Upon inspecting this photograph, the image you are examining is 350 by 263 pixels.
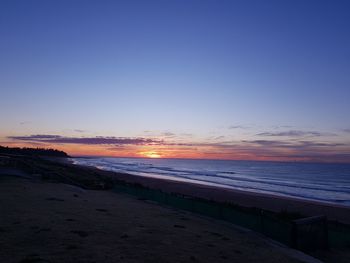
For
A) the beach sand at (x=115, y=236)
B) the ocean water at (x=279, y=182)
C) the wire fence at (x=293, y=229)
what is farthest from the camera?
the ocean water at (x=279, y=182)

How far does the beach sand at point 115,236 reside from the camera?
10.2 meters

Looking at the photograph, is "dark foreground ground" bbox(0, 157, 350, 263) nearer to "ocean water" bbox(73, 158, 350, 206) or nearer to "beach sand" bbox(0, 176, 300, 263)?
"beach sand" bbox(0, 176, 300, 263)

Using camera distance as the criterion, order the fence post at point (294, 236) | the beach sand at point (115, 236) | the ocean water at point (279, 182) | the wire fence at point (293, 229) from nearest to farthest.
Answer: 1. the beach sand at point (115, 236)
2. the fence post at point (294, 236)
3. the wire fence at point (293, 229)
4. the ocean water at point (279, 182)

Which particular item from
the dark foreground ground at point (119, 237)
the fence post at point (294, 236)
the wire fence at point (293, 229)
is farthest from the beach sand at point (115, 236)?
the fence post at point (294, 236)

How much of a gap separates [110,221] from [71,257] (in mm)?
5474

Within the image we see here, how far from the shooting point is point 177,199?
21047mm

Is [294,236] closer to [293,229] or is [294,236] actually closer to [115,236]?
[293,229]

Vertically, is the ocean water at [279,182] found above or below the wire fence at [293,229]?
below

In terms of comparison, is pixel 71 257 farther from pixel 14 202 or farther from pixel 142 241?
pixel 14 202

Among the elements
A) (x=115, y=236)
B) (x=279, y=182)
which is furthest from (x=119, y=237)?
(x=279, y=182)

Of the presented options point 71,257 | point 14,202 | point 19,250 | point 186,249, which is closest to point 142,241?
point 186,249

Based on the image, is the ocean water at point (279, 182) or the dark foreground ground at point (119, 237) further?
the ocean water at point (279, 182)

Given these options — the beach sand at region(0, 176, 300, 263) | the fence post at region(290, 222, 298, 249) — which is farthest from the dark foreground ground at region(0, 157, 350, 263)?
the fence post at region(290, 222, 298, 249)

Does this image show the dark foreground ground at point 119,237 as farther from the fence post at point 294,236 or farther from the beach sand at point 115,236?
the fence post at point 294,236
